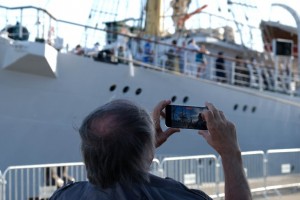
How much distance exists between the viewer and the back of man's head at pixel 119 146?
1.83 m

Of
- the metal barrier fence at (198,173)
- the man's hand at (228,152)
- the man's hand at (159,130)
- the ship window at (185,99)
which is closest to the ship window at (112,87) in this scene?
the ship window at (185,99)

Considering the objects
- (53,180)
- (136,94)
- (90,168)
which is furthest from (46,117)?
(90,168)

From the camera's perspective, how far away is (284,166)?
9.86 m

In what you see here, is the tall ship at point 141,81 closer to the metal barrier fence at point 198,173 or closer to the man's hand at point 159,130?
the metal barrier fence at point 198,173

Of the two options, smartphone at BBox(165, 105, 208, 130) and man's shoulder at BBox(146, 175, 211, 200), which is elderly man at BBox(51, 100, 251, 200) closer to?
man's shoulder at BBox(146, 175, 211, 200)

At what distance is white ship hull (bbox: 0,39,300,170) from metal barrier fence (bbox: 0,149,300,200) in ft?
7.22

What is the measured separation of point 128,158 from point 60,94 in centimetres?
1067

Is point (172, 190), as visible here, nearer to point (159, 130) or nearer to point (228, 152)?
point (228, 152)

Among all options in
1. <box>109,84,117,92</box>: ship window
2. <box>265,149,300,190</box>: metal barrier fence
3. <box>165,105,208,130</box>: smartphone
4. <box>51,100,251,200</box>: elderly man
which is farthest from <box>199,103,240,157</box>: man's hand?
<box>109,84,117,92</box>: ship window

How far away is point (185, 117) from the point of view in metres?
2.16

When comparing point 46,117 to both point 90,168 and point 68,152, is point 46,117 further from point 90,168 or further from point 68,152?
point 90,168

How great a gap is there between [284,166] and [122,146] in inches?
330

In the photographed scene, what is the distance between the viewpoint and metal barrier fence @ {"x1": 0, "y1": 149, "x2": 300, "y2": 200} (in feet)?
25.2

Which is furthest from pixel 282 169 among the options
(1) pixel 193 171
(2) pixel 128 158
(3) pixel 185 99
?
(2) pixel 128 158
